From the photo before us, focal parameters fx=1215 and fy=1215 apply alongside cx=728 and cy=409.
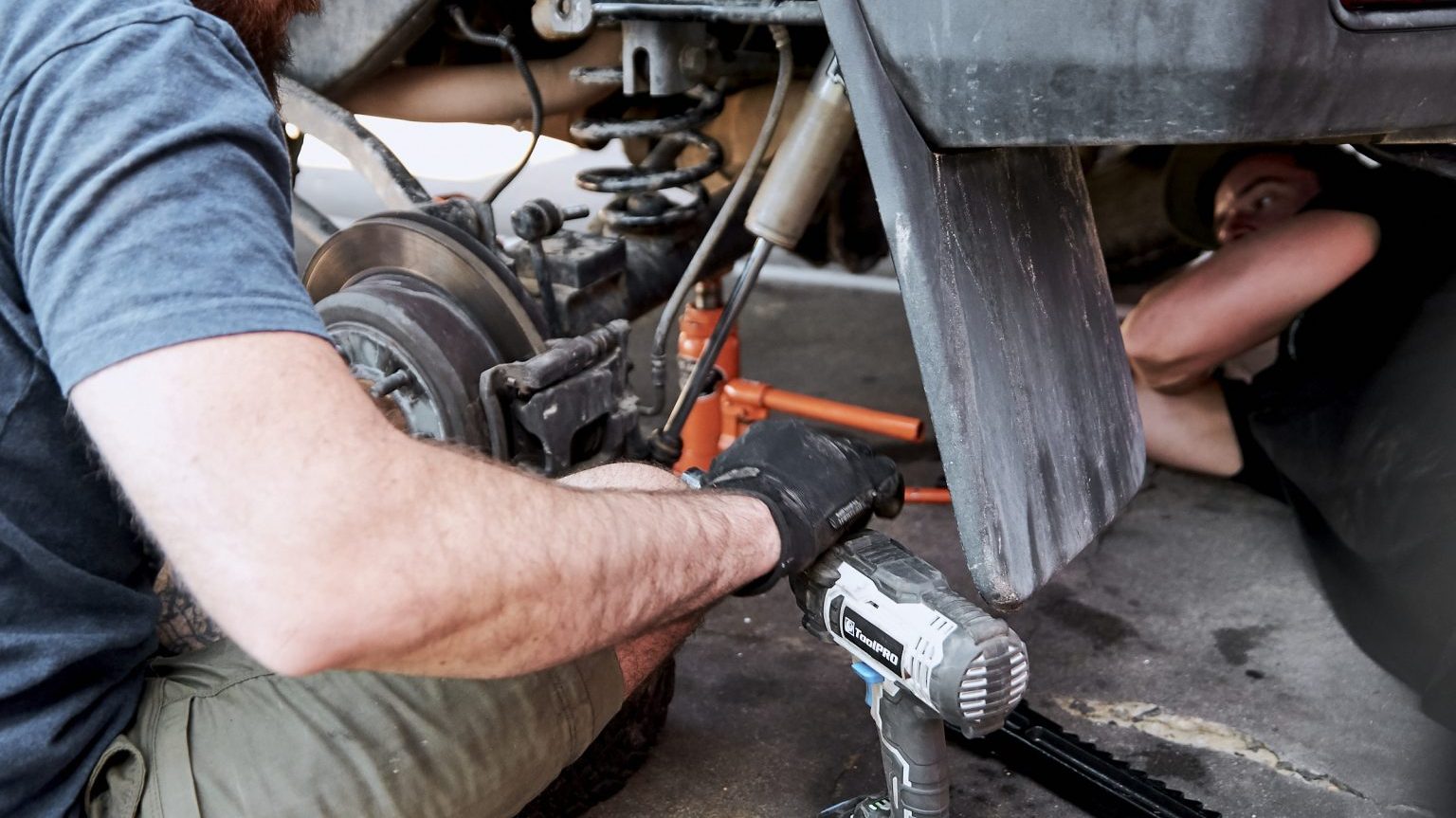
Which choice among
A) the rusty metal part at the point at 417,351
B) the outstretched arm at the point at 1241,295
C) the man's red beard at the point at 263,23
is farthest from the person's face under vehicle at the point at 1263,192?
the man's red beard at the point at 263,23

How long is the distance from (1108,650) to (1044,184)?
0.84m

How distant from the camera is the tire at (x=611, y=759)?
1508 millimetres

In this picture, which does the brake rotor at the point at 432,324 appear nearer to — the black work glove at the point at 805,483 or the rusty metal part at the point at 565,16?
the rusty metal part at the point at 565,16

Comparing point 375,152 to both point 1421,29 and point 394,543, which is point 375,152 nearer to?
point 394,543

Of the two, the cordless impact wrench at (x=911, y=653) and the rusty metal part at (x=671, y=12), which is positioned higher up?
the rusty metal part at (x=671, y=12)

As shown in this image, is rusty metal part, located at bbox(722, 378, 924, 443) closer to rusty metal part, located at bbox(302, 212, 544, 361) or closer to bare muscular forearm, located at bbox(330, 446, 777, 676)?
rusty metal part, located at bbox(302, 212, 544, 361)

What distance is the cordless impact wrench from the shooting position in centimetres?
115

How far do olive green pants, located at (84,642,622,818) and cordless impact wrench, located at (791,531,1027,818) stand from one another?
0.28 metres

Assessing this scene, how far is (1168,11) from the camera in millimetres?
977

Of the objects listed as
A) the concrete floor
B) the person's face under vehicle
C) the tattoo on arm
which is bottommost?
the concrete floor

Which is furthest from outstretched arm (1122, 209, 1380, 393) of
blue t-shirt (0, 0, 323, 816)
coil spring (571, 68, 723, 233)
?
blue t-shirt (0, 0, 323, 816)

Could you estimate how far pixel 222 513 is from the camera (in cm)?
77

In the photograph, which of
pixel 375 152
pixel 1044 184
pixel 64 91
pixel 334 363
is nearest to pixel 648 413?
pixel 375 152

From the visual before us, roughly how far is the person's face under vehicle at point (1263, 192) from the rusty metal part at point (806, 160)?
1.14 metres
